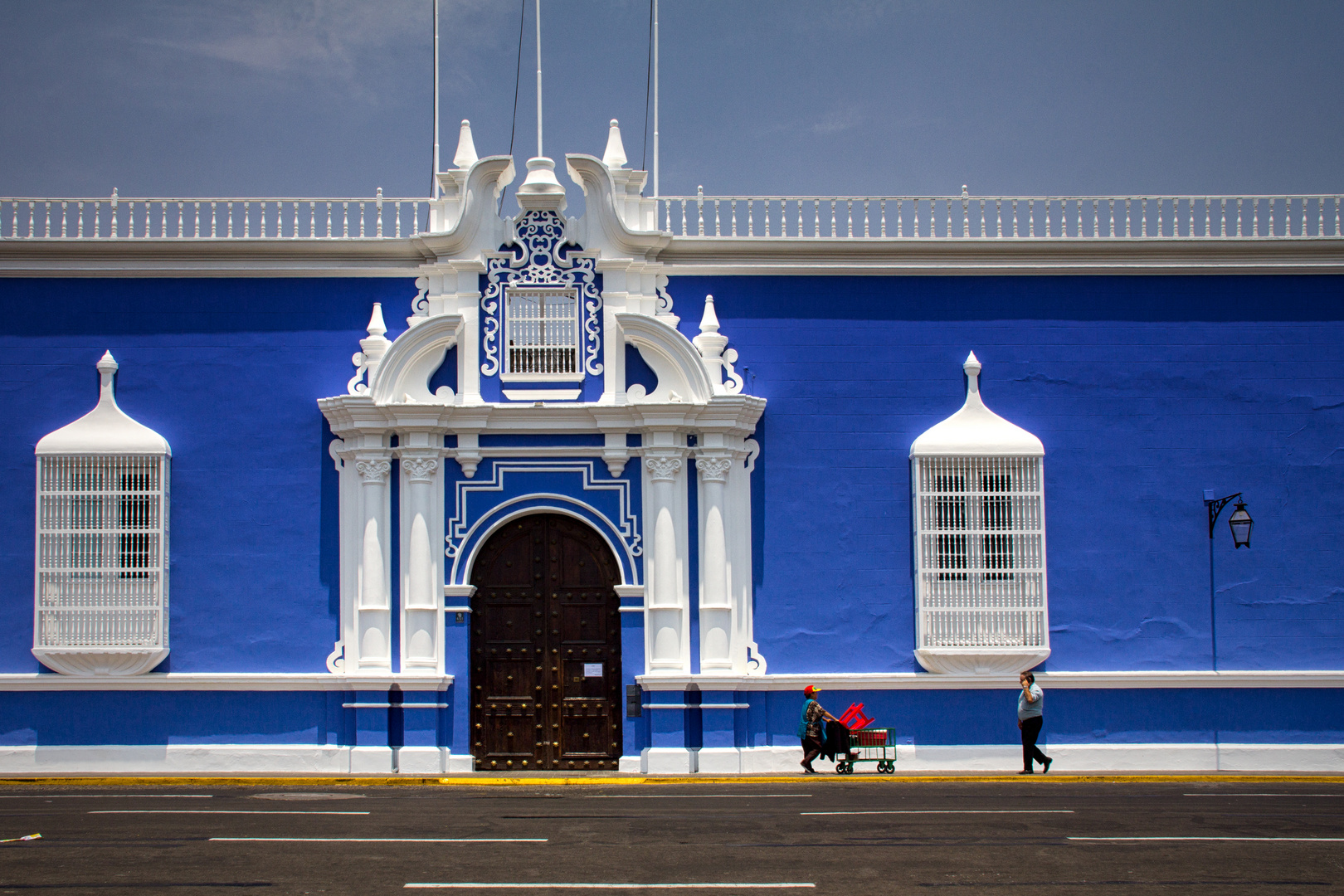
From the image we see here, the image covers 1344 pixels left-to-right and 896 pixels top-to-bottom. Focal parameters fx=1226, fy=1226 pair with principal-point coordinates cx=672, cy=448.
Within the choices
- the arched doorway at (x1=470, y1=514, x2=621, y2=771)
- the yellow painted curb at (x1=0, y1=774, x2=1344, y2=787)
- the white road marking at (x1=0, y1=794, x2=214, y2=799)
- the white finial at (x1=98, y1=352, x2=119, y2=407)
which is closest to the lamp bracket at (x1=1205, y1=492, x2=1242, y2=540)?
the yellow painted curb at (x1=0, y1=774, x2=1344, y2=787)

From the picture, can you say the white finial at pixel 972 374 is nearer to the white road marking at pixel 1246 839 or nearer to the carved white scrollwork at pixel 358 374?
the white road marking at pixel 1246 839

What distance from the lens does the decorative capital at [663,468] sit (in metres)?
14.0

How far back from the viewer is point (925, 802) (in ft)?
36.2

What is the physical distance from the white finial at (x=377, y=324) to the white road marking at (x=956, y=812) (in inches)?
292

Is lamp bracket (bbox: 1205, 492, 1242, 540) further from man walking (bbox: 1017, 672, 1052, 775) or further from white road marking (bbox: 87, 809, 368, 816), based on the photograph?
white road marking (bbox: 87, 809, 368, 816)

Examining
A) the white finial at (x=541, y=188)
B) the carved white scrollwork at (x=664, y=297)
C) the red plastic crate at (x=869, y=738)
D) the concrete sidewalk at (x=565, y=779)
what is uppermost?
the white finial at (x=541, y=188)

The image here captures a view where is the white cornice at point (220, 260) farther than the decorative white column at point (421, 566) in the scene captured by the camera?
Yes

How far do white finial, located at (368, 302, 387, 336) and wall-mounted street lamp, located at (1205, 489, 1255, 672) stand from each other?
388 inches

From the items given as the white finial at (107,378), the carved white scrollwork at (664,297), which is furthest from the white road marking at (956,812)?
the white finial at (107,378)

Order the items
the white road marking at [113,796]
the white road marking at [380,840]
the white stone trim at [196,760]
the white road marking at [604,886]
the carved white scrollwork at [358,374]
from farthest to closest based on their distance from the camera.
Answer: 1. the carved white scrollwork at [358,374]
2. the white stone trim at [196,760]
3. the white road marking at [113,796]
4. the white road marking at [380,840]
5. the white road marking at [604,886]

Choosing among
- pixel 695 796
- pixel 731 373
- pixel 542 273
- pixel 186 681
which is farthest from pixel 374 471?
pixel 695 796

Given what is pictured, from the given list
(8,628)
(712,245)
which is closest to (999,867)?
(712,245)

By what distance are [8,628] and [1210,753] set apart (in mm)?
13863

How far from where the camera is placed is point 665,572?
13.9 meters
